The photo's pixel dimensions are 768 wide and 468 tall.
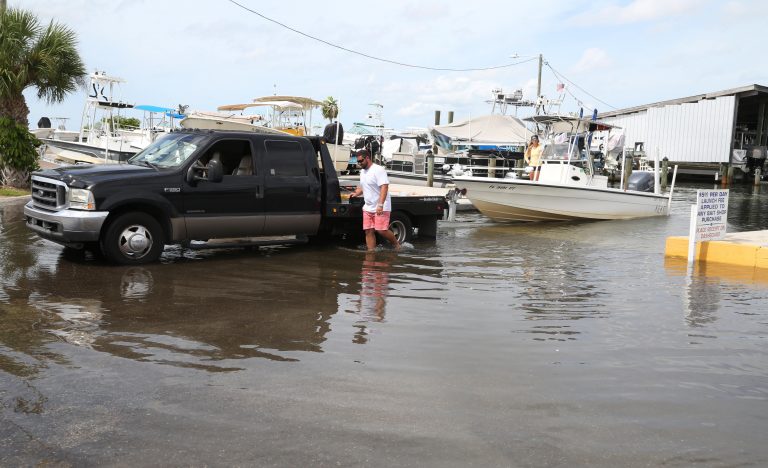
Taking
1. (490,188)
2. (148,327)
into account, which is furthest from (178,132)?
(490,188)

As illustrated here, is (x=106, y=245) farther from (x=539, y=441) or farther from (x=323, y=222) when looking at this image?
(x=539, y=441)

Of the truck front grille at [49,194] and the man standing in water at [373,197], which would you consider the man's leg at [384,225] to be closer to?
the man standing in water at [373,197]

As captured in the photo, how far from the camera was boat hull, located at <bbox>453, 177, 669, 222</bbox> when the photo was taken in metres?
19.0

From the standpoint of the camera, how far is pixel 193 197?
392 inches

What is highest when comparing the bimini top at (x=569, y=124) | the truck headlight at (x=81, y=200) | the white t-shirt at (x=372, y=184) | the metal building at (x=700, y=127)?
the metal building at (x=700, y=127)

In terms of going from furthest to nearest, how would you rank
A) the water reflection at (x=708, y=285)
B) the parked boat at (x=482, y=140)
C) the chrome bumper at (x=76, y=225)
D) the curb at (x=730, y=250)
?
the parked boat at (x=482, y=140) < the curb at (x=730, y=250) < the chrome bumper at (x=76, y=225) < the water reflection at (x=708, y=285)

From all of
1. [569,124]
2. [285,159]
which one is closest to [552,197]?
[569,124]

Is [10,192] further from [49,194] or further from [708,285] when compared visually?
[708,285]

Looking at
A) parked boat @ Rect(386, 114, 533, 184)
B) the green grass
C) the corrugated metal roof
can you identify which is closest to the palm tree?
the green grass

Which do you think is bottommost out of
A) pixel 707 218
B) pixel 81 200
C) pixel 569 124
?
pixel 81 200

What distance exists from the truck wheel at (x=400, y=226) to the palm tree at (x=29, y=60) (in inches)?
431

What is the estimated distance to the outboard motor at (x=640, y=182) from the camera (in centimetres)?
2448

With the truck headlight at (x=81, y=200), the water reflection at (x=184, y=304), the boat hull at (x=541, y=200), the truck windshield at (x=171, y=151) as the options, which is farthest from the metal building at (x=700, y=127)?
the truck headlight at (x=81, y=200)

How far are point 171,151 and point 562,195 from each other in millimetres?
12098
